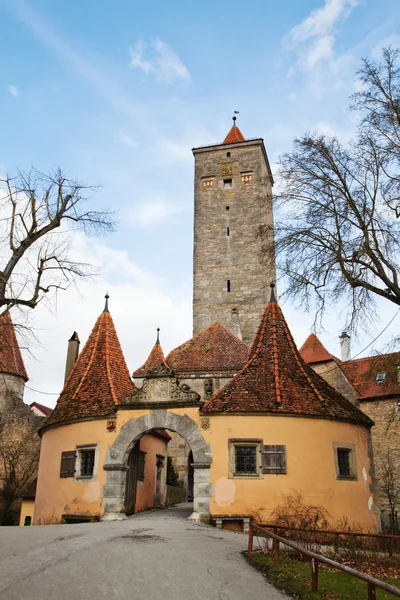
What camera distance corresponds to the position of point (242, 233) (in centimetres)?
3859

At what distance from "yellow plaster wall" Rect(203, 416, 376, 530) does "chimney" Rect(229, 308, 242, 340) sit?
20254 mm

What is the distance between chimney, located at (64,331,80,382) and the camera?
25.0 meters

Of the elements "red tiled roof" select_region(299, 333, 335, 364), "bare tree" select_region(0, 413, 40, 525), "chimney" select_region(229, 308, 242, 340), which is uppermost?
"chimney" select_region(229, 308, 242, 340)

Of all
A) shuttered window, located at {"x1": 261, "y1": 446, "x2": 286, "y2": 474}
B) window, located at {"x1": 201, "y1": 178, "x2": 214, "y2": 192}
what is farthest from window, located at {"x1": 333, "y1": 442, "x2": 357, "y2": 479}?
window, located at {"x1": 201, "y1": 178, "x2": 214, "y2": 192}

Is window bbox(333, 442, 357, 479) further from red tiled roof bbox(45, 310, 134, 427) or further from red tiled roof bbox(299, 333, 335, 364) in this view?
red tiled roof bbox(299, 333, 335, 364)

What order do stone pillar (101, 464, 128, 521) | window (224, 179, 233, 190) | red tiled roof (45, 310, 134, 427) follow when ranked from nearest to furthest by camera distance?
A: 1. stone pillar (101, 464, 128, 521)
2. red tiled roof (45, 310, 134, 427)
3. window (224, 179, 233, 190)

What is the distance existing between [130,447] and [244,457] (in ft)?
9.78

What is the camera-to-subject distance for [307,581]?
8141 mm

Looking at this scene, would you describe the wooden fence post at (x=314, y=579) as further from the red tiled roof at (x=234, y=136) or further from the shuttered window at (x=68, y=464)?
the red tiled roof at (x=234, y=136)

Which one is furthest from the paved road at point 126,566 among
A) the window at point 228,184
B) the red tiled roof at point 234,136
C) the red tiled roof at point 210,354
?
the red tiled roof at point 234,136

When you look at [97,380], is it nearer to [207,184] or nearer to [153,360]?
[153,360]

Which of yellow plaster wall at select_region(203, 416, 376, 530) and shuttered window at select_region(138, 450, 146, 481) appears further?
shuttered window at select_region(138, 450, 146, 481)

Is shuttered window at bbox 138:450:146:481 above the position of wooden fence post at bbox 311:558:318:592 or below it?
above

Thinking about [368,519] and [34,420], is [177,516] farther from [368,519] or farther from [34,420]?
[34,420]
